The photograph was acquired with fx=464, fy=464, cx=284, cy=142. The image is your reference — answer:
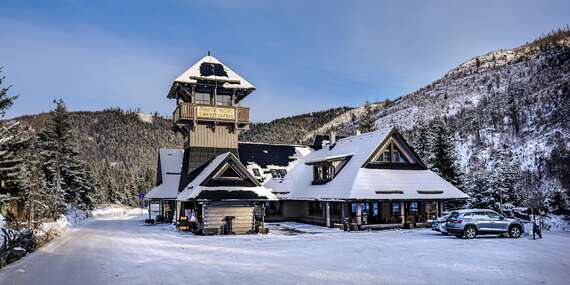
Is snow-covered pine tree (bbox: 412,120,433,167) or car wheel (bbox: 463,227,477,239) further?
snow-covered pine tree (bbox: 412,120,433,167)

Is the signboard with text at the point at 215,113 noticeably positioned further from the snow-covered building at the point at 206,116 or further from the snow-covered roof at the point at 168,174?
the snow-covered roof at the point at 168,174

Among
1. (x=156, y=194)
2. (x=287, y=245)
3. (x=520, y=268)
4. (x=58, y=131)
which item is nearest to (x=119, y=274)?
(x=287, y=245)

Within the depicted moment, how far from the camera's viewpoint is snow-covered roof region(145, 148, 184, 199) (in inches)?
1544

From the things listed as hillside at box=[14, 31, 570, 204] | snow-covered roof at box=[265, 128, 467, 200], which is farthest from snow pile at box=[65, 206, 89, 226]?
hillside at box=[14, 31, 570, 204]

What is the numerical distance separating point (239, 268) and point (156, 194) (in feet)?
87.5

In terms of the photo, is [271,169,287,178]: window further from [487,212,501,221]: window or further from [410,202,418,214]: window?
[487,212,501,221]: window

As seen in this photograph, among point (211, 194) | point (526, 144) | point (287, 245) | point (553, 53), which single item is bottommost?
point (287, 245)

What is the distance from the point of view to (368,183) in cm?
3250

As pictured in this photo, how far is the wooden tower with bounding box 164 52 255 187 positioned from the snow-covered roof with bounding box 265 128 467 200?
7112 mm

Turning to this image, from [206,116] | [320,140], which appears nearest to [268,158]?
[320,140]

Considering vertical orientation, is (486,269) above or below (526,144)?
below

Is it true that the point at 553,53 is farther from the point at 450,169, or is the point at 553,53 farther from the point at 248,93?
the point at 248,93

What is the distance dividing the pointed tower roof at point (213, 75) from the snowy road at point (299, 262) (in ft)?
58.0

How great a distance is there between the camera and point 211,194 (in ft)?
96.6
